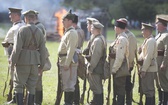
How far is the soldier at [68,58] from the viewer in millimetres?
9117

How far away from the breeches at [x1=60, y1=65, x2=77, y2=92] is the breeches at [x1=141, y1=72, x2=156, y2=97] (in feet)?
5.03

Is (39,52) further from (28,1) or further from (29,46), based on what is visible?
(28,1)

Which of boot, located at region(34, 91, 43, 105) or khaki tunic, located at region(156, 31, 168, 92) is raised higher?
khaki tunic, located at region(156, 31, 168, 92)

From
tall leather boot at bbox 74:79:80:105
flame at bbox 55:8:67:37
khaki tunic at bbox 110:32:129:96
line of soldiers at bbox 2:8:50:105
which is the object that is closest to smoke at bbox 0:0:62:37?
flame at bbox 55:8:67:37

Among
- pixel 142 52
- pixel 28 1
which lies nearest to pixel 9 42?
pixel 142 52

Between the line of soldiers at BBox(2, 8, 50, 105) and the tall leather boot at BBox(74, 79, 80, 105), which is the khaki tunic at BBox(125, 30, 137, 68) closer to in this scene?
the tall leather boot at BBox(74, 79, 80, 105)

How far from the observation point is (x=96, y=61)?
368 inches

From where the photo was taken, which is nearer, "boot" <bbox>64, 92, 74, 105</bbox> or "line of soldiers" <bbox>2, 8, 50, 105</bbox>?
"line of soldiers" <bbox>2, 8, 50, 105</bbox>

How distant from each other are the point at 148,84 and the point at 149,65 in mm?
429

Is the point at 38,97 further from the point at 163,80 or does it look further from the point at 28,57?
the point at 163,80

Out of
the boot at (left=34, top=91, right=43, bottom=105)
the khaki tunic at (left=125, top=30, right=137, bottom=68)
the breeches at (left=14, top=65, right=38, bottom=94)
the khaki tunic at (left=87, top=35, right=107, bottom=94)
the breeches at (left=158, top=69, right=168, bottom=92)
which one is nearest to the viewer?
the breeches at (left=14, top=65, right=38, bottom=94)

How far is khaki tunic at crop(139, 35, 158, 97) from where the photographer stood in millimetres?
9422

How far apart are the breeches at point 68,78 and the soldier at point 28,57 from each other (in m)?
0.71

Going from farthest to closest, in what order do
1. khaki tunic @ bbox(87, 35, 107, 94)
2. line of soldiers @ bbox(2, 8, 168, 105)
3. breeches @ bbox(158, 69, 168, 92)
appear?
breeches @ bbox(158, 69, 168, 92) < khaki tunic @ bbox(87, 35, 107, 94) < line of soldiers @ bbox(2, 8, 168, 105)
